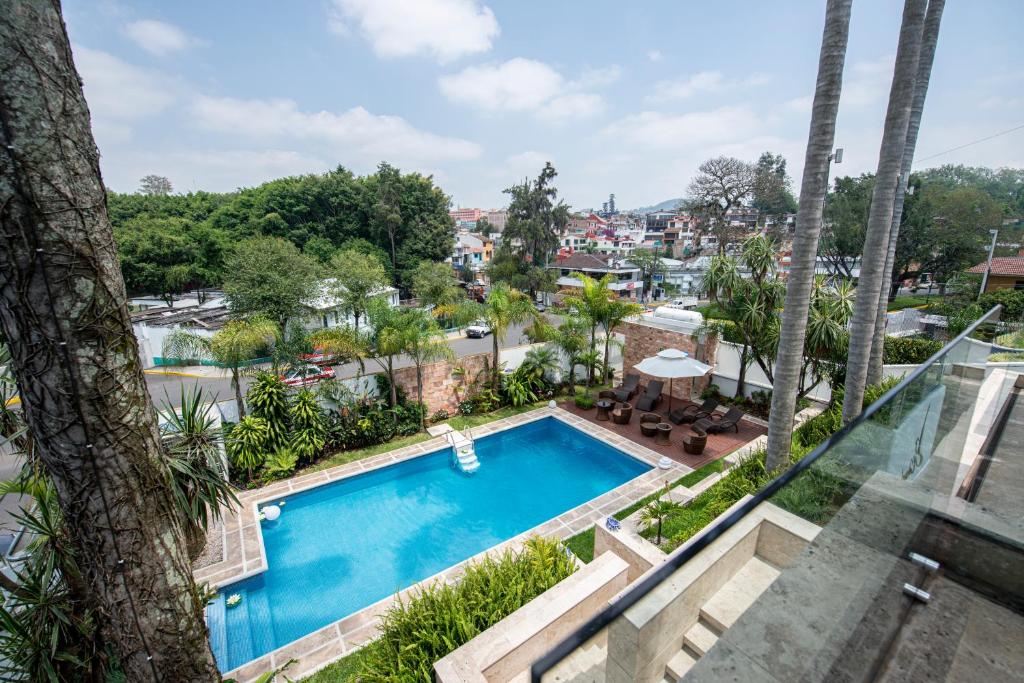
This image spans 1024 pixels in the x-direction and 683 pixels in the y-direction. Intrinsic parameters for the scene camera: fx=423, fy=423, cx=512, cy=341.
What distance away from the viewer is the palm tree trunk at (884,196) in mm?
6406

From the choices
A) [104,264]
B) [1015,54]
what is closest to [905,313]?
[1015,54]

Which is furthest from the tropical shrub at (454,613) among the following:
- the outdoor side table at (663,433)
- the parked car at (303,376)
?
the parked car at (303,376)

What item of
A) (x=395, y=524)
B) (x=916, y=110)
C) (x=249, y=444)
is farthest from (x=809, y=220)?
(x=249, y=444)

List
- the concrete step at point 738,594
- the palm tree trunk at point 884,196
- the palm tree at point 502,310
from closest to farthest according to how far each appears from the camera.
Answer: the concrete step at point 738,594 < the palm tree trunk at point 884,196 < the palm tree at point 502,310

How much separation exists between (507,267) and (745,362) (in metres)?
23.1

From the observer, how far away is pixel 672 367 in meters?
11.8

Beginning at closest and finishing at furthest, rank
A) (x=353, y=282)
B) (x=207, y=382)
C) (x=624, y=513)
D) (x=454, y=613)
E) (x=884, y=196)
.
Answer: (x=454, y=613), (x=884, y=196), (x=624, y=513), (x=207, y=382), (x=353, y=282)

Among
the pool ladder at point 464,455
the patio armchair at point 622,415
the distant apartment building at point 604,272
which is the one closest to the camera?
the pool ladder at point 464,455

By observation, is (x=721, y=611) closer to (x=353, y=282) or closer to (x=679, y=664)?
(x=679, y=664)

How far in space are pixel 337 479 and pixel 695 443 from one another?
884 centimetres

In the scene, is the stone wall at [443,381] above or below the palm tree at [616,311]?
below

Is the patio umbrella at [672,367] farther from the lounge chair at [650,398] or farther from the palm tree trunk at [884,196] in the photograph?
the palm tree trunk at [884,196]

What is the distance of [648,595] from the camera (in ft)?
3.98

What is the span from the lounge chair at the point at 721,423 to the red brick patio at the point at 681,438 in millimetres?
281
